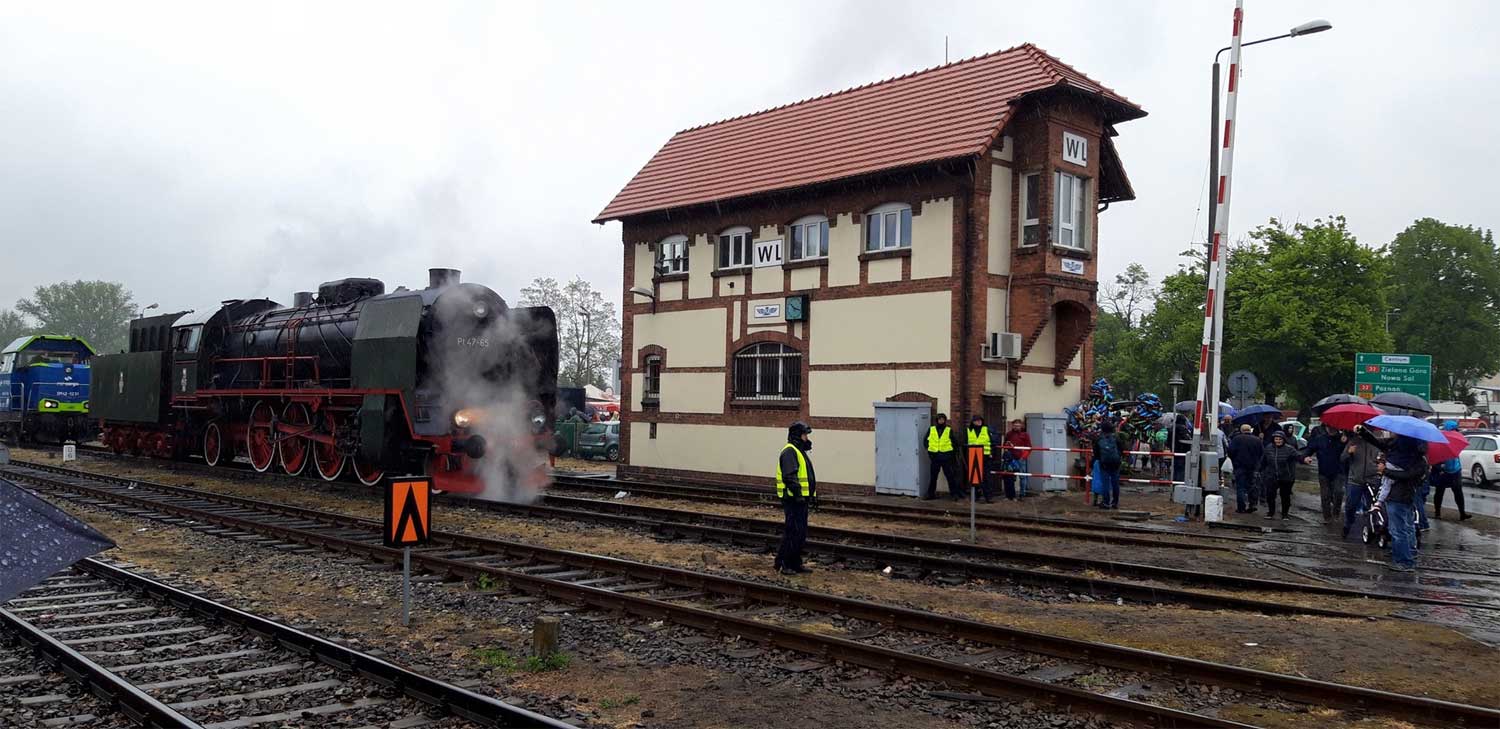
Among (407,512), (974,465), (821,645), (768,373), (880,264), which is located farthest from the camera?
(768,373)

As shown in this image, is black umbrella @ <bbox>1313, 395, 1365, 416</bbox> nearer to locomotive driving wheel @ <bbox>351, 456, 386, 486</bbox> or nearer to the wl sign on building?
locomotive driving wheel @ <bbox>351, 456, 386, 486</bbox>

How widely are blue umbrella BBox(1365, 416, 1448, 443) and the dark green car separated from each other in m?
21.9

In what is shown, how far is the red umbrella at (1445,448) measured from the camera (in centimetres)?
1181

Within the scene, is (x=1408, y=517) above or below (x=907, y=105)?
below

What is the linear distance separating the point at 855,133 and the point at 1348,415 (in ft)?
35.9

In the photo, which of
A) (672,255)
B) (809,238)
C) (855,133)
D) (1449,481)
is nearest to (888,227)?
(809,238)

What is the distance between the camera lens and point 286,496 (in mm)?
17422

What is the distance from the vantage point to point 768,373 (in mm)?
22656

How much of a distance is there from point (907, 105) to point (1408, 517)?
12.7 meters

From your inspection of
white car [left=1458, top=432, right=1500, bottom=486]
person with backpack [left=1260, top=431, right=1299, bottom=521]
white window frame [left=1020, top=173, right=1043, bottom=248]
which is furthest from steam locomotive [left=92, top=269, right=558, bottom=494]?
white car [left=1458, top=432, right=1500, bottom=486]

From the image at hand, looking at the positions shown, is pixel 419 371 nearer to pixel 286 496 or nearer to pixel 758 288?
pixel 286 496

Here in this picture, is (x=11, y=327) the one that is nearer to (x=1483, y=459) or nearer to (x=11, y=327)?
(x=11, y=327)

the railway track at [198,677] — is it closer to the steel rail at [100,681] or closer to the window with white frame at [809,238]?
the steel rail at [100,681]

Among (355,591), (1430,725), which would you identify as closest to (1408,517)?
(1430,725)
